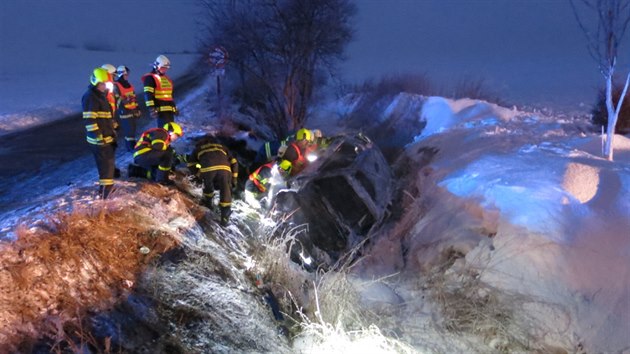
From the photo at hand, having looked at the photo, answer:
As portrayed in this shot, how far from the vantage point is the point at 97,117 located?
472 centimetres

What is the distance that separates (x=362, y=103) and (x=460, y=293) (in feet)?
42.7

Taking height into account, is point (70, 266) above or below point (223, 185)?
above

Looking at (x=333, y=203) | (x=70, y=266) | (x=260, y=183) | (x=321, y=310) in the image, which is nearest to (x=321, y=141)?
(x=333, y=203)

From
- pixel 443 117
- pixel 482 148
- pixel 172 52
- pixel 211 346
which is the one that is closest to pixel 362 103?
pixel 443 117

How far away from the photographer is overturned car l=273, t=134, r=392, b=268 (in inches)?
235

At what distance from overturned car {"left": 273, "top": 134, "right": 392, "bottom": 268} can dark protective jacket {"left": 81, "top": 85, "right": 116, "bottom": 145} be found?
7.75 ft

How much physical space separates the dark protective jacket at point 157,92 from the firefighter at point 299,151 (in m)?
2.21

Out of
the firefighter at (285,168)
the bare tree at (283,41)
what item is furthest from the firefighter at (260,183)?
the bare tree at (283,41)

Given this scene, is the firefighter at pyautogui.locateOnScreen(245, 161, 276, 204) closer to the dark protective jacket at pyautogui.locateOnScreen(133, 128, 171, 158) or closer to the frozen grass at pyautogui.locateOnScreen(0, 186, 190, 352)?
the dark protective jacket at pyautogui.locateOnScreen(133, 128, 171, 158)

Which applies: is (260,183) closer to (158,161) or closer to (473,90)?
(158,161)

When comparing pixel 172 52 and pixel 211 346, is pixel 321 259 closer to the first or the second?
pixel 211 346

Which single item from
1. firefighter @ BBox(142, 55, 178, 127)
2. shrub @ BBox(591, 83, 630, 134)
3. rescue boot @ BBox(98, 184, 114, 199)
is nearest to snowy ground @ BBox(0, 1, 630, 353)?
rescue boot @ BBox(98, 184, 114, 199)

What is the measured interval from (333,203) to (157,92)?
3475 millimetres

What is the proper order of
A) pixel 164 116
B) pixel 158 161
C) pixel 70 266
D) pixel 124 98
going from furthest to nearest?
pixel 164 116 < pixel 124 98 < pixel 158 161 < pixel 70 266
